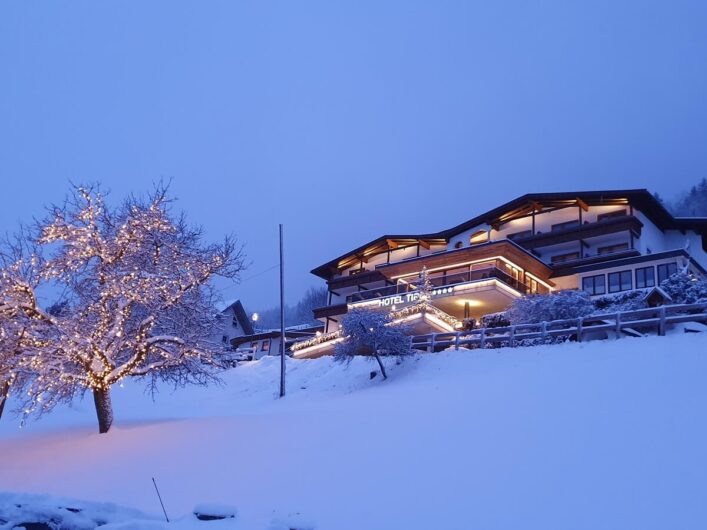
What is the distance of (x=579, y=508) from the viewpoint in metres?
9.44

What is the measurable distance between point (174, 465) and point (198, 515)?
8.54 m

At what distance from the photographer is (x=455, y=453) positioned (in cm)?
1233

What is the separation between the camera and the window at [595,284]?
36469 mm

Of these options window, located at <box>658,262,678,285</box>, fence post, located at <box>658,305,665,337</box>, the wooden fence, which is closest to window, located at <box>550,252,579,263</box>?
window, located at <box>658,262,678,285</box>

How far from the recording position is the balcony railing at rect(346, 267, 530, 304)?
116 ft

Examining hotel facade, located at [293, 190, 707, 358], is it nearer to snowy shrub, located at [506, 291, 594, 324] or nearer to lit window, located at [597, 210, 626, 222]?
lit window, located at [597, 210, 626, 222]

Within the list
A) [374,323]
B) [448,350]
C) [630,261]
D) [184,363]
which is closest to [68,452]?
[184,363]

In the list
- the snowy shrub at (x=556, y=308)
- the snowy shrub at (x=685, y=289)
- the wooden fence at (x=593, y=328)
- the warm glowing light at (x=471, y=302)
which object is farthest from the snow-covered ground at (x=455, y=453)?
the warm glowing light at (x=471, y=302)

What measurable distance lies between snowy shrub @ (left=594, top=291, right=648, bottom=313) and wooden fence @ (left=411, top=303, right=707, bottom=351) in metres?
1.97

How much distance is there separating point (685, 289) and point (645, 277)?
486 inches

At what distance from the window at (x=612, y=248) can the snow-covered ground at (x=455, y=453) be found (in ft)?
66.6

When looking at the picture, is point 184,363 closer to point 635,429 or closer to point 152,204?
point 152,204

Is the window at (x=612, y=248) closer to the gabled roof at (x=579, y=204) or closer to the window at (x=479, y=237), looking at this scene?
the gabled roof at (x=579, y=204)

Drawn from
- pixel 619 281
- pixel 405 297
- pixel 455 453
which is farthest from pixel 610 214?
pixel 455 453
